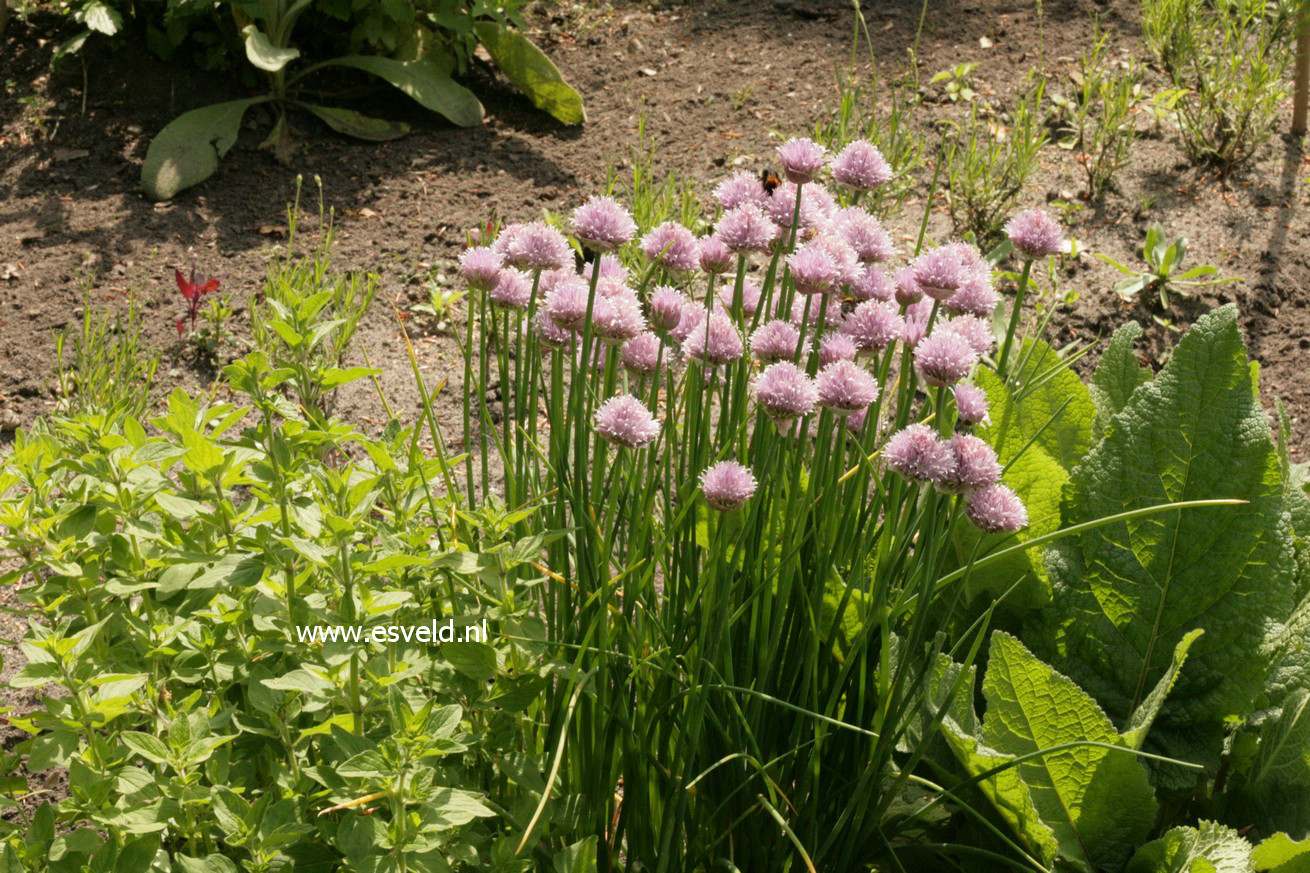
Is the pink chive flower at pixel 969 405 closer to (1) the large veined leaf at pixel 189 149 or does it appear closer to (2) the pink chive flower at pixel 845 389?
(2) the pink chive flower at pixel 845 389

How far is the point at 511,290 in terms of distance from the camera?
5.24 ft

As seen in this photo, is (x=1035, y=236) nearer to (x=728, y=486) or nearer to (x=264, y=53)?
(x=728, y=486)

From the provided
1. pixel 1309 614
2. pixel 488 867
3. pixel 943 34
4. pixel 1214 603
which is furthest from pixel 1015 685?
pixel 943 34

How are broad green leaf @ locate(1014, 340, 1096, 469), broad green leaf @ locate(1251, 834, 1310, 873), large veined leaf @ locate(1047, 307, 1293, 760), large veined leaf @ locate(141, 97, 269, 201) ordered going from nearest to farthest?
broad green leaf @ locate(1251, 834, 1310, 873) < large veined leaf @ locate(1047, 307, 1293, 760) < broad green leaf @ locate(1014, 340, 1096, 469) < large veined leaf @ locate(141, 97, 269, 201)

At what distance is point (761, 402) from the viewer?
133 cm

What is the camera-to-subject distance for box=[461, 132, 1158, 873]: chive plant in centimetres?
146

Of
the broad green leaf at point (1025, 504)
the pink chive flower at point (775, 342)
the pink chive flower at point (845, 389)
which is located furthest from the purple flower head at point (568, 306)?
the broad green leaf at point (1025, 504)

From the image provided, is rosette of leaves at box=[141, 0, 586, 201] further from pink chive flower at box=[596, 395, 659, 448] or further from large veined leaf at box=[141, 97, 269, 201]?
pink chive flower at box=[596, 395, 659, 448]

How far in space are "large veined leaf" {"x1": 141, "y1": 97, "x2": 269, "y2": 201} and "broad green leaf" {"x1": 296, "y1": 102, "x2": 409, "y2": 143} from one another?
294 mm

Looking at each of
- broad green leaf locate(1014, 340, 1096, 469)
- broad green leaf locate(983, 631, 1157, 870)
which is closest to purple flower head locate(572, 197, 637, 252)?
broad green leaf locate(983, 631, 1157, 870)

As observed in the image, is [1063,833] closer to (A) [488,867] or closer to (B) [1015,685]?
(B) [1015,685]

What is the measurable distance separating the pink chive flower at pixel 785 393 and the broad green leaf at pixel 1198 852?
756mm

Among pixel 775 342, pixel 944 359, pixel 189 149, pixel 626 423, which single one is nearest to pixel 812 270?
pixel 775 342

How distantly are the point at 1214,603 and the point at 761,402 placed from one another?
0.90m
